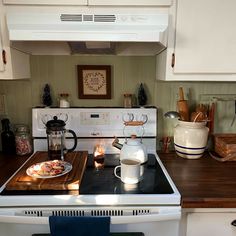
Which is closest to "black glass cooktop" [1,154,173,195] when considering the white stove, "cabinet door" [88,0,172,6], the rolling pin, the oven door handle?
the white stove

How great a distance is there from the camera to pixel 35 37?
3.37 feet

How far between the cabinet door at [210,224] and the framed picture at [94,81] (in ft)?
2.80

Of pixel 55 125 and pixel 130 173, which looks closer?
pixel 130 173

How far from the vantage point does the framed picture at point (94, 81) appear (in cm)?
147

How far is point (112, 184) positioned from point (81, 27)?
2.38 ft

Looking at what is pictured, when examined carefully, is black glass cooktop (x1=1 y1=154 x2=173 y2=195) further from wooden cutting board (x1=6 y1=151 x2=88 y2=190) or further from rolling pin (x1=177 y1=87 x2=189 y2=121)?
rolling pin (x1=177 y1=87 x2=189 y2=121)

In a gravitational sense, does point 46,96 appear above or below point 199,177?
above

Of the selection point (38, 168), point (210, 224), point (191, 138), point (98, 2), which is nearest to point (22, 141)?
point (38, 168)

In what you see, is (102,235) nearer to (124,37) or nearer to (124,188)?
(124,188)

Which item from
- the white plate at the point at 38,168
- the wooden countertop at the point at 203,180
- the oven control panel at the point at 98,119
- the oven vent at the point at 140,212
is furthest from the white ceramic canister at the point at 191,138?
the white plate at the point at 38,168

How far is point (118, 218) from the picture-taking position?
0.93 m

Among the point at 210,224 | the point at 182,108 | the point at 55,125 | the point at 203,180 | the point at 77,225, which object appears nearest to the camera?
the point at 77,225

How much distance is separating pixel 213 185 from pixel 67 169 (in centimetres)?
71

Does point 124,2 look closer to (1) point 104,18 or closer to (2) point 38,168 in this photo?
(1) point 104,18
